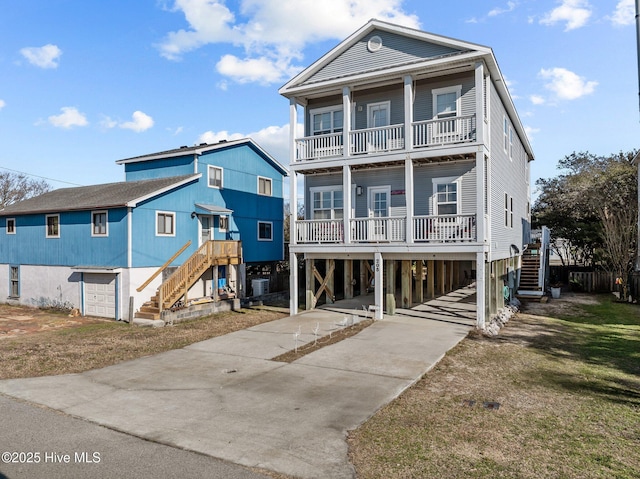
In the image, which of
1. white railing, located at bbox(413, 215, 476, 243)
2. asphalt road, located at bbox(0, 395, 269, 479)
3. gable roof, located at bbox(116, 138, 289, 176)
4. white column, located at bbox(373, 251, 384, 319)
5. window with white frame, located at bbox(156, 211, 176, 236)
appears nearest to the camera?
asphalt road, located at bbox(0, 395, 269, 479)

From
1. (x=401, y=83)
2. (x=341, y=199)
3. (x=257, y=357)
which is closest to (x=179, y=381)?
(x=257, y=357)

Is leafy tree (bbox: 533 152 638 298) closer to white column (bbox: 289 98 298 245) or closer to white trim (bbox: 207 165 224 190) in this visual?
white column (bbox: 289 98 298 245)

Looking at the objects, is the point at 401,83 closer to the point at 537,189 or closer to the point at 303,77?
the point at 303,77

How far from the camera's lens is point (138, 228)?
18094mm

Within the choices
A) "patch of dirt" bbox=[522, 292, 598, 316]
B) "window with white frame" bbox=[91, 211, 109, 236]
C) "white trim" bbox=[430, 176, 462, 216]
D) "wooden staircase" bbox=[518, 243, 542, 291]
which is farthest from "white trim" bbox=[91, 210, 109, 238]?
"wooden staircase" bbox=[518, 243, 542, 291]

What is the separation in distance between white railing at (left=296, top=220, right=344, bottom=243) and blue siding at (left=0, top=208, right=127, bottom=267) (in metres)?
7.27

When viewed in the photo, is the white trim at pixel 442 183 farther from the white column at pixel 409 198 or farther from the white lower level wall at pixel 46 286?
the white lower level wall at pixel 46 286

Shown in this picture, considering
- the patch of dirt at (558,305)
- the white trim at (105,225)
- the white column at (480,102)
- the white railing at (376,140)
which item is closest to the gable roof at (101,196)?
the white trim at (105,225)

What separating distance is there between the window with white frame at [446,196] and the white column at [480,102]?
2.36 metres

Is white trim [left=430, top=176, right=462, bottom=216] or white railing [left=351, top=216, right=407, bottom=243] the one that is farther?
white trim [left=430, top=176, right=462, bottom=216]

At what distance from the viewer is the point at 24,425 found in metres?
6.90

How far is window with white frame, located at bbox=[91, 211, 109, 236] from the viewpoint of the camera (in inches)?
729

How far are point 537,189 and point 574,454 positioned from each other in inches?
1333

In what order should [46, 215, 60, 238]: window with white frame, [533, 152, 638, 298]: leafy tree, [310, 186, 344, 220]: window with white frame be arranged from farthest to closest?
[533, 152, 638, 298]: leafy tree → [46, 215, 60, 238]: window with white frame → [310, 186, 344, 220]: window with white frame
